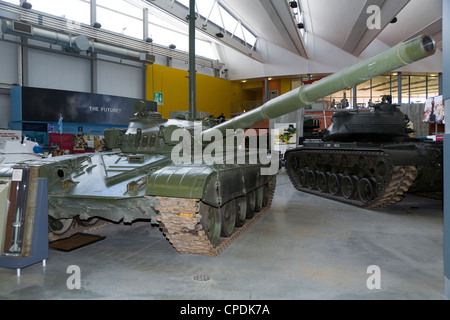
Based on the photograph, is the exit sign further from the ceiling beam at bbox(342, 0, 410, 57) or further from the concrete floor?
the concrete floor

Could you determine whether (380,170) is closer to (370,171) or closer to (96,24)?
(370,171)

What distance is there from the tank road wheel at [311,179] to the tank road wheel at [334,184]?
0.86 m

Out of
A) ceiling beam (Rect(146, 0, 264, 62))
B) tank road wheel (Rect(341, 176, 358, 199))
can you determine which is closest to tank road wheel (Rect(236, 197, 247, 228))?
tank road wheel (Rect(341, 176, 358, 199))

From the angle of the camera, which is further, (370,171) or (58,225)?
(370,171)

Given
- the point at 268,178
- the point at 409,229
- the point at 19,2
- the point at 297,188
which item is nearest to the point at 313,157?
the point at 297,188

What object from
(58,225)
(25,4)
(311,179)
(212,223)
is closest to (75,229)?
(58,225)

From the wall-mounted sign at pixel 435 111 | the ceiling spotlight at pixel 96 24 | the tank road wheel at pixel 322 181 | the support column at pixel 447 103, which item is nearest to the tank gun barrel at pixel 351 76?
the support column at pixel 447 103

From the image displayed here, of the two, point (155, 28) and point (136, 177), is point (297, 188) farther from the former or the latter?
point (155, 28)

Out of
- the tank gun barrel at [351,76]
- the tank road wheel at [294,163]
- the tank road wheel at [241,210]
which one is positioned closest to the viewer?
the tank gun barrel at [351,76]

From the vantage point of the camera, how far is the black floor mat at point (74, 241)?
632 cm

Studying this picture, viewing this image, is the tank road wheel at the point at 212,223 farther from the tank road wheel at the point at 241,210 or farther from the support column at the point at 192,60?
the support column at the point at 192,60

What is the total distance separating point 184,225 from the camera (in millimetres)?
5195

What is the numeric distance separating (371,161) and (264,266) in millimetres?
5998

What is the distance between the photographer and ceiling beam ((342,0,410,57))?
16.9m
